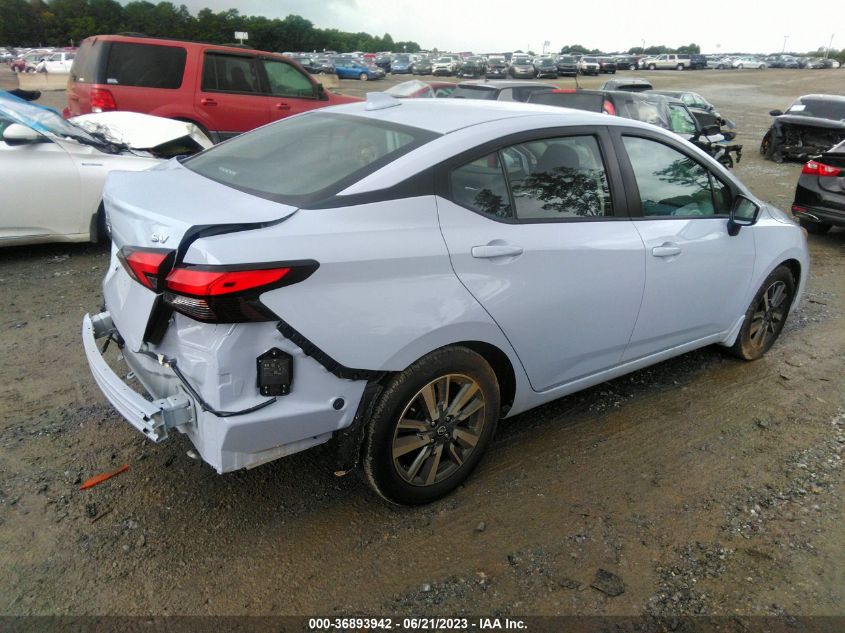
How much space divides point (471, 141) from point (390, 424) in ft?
4.08

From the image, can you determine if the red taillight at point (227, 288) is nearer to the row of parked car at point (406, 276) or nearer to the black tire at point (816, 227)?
the row of parked car at point (406, 276)

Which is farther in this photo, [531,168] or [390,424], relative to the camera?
[531,168]

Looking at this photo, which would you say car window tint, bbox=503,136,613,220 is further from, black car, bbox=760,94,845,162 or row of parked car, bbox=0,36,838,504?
black car, bbox=760,94,845,162

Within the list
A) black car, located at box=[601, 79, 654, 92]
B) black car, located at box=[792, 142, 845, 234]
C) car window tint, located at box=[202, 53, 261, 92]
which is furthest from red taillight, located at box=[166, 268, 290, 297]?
black car, located at box=[601, 79, 654, 92]

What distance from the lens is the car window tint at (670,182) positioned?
11.4 feet

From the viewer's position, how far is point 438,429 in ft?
9.20

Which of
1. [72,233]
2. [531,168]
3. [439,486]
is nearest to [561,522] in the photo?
[439,486]

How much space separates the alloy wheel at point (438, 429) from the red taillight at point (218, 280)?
783 mm

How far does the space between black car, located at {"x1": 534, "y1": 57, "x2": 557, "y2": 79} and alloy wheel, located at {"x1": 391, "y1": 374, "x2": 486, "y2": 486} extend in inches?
1795

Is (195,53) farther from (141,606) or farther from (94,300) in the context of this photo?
(141,606)

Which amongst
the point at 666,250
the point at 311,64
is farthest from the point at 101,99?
the point at 311,64

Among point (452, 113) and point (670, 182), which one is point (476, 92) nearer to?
point (670, 182)

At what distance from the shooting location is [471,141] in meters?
2.83

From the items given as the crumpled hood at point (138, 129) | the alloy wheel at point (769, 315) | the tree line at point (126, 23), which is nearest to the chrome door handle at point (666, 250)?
the alloy wheel at point (769, 315)
